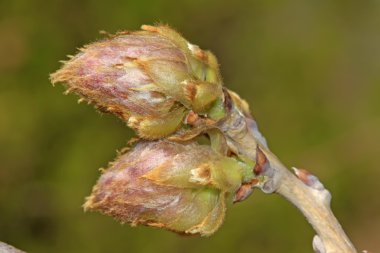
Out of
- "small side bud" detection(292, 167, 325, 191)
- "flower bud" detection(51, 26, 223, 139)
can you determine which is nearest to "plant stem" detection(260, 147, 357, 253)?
"small side bud" detection(292, 167, 325, 191)

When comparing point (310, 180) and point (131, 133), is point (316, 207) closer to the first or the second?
point (310, 180)

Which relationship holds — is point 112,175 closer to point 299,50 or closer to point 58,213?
point 58,213

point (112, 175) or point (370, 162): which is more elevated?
point (370, 162)

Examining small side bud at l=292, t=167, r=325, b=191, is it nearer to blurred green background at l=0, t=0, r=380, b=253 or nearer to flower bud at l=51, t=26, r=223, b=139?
flower bud at l=51, t=26, r=223, b=139

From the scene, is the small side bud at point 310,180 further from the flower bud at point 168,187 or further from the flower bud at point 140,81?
the flower bud at point 140,81

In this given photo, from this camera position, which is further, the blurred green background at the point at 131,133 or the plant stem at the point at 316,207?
the blurred green background at the point at 131,133

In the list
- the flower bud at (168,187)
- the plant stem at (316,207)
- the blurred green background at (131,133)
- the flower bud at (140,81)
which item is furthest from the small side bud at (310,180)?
the blurred green background at (131,133)

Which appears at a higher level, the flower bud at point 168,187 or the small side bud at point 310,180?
the small side bud at point 310,180

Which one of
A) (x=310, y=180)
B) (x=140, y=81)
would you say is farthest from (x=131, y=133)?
(x=140, y=81)

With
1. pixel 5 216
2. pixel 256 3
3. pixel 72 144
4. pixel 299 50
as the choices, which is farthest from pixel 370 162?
pixel 5 216
